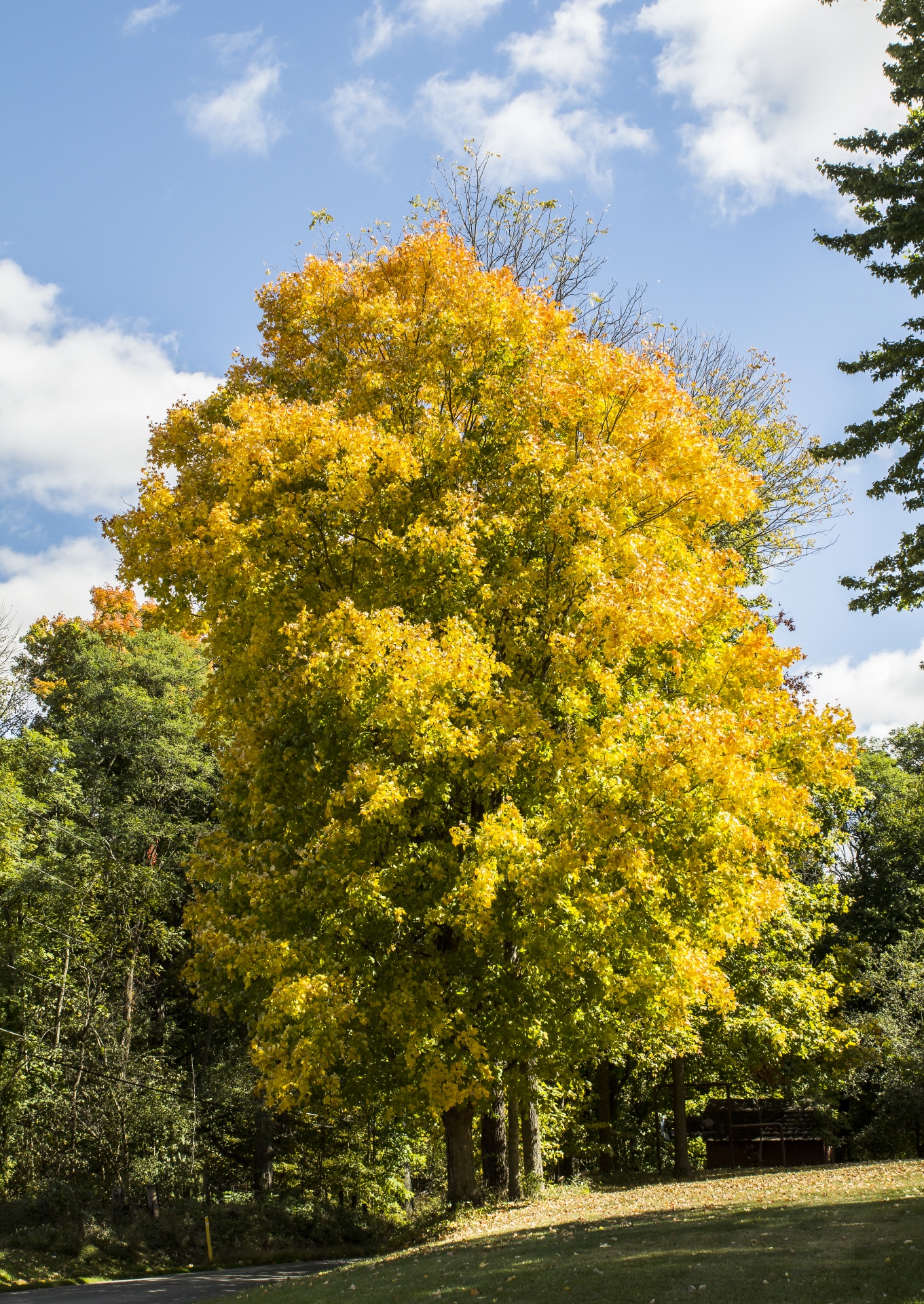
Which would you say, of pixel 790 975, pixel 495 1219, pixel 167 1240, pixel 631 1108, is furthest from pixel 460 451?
pixel 631 1108

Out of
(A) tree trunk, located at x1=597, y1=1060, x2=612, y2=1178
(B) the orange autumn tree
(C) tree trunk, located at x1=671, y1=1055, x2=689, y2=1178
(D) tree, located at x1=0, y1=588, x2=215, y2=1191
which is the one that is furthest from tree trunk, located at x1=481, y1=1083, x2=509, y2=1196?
(D) tree, located at x1=0, y1=588, x2=215, y2=1191

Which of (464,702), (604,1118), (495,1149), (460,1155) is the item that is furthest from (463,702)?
(604,1118)

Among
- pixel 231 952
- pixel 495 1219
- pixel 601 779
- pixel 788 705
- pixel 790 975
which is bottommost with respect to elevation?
pixel 495 1219

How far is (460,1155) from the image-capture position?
12.8 metres

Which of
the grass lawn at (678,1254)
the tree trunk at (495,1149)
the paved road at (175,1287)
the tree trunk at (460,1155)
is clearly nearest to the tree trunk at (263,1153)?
the paved road at (175,1287)

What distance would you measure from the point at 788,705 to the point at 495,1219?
776 cm

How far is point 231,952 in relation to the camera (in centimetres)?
1009

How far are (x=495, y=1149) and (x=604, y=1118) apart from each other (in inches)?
471

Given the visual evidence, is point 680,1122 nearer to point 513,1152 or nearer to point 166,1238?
point 513,1152

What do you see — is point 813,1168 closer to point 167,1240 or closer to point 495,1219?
point 495,1219

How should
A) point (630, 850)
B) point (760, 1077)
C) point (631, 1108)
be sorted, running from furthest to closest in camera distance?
point (631, 1108) → point (760, 1077) → point (630, 850)

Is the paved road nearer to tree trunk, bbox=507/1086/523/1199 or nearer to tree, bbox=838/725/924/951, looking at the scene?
tree trunk, bbox=507/1086/523/1199

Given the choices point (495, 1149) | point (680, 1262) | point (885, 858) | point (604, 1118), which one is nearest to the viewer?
point (680, 1262)

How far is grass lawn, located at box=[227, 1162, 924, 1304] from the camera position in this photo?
6.27m
